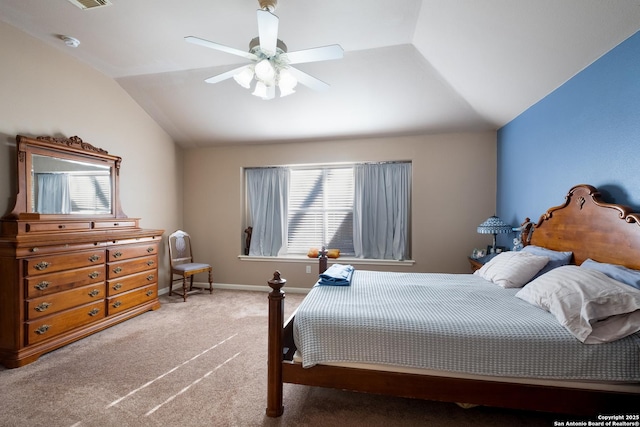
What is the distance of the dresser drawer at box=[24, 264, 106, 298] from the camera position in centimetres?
240

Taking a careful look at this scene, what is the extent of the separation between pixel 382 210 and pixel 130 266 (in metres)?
3.42

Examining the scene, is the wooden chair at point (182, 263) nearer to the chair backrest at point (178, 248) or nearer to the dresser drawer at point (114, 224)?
the chair backrest at point (178, 248)

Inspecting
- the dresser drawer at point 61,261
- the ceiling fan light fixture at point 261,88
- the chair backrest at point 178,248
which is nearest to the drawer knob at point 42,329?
the dresser drawer at point 61,261

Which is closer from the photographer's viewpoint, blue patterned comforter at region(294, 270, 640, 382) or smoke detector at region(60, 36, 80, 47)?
blue patterned comforter at region(294, 270, 640, 382)

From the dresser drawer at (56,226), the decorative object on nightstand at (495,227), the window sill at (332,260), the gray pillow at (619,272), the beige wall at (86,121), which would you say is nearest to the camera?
the gray pillow at (619,272)

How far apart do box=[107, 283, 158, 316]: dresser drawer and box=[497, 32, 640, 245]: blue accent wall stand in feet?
15.1

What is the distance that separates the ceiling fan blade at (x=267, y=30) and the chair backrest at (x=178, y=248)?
131 inches

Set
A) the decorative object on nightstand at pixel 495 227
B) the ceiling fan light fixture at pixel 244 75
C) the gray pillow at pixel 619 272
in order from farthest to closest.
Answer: the decorative object on nightstand at pixel 495 227, the ceiling fan light fixture at pixel 244 75, the gray pillow at pixel 619 272

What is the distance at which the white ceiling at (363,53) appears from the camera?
85.6 inches

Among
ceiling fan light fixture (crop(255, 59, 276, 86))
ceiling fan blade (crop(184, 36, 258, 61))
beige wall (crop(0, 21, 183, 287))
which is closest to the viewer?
ceiling fan blade (crop(184, 36, 258, 61))

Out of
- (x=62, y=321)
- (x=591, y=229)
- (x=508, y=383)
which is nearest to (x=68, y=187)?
(x=62, y=321)

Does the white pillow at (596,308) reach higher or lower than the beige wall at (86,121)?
lower

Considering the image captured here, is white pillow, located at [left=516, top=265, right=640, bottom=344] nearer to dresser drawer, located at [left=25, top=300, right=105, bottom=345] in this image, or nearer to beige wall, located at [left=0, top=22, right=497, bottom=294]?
beige wall, located at [left=0, top=22, right=497, bottom=294]

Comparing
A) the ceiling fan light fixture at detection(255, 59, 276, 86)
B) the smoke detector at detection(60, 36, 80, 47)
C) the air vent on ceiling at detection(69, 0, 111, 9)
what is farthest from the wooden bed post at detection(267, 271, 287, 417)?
the smoke detector at detection(60, 36, 80, 47)
